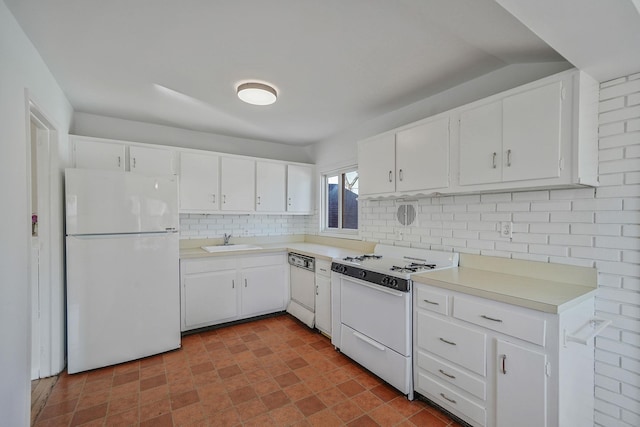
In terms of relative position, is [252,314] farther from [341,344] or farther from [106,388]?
[106,388]

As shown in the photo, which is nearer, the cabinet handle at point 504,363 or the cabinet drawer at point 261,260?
the cabinet handle at point 504,363

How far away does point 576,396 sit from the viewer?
1461 millimetres

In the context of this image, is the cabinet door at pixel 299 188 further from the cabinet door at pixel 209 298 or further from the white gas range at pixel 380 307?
the white gas range at pixel 380 307

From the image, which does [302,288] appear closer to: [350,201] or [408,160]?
[350,201]

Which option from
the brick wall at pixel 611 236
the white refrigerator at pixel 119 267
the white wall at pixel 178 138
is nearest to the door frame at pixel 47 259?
the white refrigerator at pixel 119 267

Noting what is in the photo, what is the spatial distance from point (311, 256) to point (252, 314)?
3.48ft

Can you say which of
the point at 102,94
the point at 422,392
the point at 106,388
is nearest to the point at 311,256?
the point at 422,392

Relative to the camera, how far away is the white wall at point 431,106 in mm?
1941

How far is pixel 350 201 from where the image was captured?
3787 millimetres

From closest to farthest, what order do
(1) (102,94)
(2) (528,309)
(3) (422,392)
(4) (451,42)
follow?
1. (2) (528,309)
2. (4) (451,42)
3. (3) (422,392)
4. (1) (102,94)

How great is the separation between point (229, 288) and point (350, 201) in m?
1.87

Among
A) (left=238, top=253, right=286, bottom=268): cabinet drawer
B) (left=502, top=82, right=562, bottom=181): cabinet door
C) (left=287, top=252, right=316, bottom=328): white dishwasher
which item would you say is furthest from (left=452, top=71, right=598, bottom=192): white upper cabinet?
(left=238, top=253, right=286, bottom=268): cabinet drawer

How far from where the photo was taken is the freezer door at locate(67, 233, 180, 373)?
2320mm

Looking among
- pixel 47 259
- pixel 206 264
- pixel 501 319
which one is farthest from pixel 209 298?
pixel 501 319
